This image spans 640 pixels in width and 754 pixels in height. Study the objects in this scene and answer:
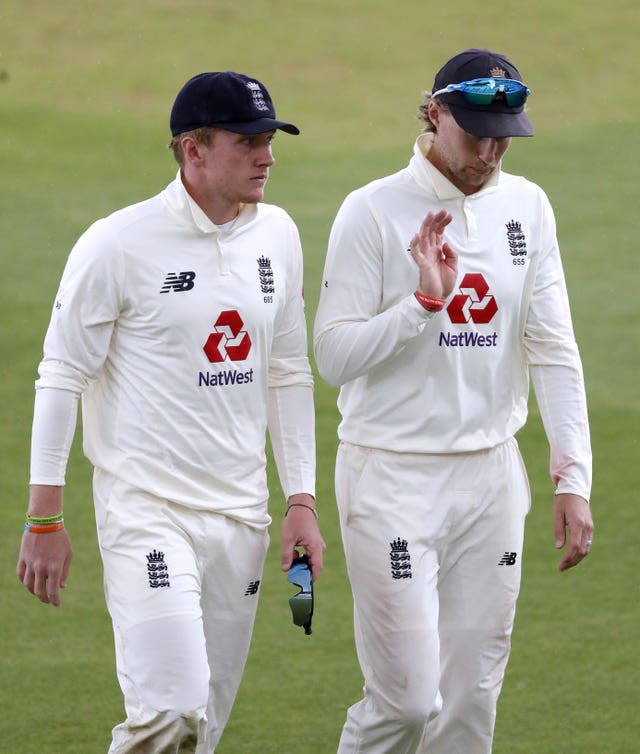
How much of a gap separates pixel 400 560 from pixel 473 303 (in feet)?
2.75

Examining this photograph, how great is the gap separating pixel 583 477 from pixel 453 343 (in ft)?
2.07

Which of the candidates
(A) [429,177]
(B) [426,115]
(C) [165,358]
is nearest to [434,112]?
(B) [426,115]

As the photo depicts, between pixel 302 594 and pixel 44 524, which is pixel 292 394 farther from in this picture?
pixel 44 524

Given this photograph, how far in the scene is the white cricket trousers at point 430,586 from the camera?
5.12 metres

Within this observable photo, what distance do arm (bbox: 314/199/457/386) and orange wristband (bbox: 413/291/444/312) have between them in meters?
0.03

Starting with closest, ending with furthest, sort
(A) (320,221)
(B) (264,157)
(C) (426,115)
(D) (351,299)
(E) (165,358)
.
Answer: (E) (165,358), (B) (264,157), (D) (351,299), (C) (426,115), (A) (320,221)

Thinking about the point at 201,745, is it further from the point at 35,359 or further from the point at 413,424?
the point at 35,359

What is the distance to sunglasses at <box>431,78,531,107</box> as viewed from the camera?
16.7ft

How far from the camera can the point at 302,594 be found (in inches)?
194

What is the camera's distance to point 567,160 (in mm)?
15523

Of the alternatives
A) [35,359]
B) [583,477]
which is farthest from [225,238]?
[35,359]

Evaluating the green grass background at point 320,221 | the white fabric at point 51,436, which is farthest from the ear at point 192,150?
the green grass background at point 320,221

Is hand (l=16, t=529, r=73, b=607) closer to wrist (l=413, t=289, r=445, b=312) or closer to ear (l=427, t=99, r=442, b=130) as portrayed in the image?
wrist (l=413, t=289, r=445, b=312)

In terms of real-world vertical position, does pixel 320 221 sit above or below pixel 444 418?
above
